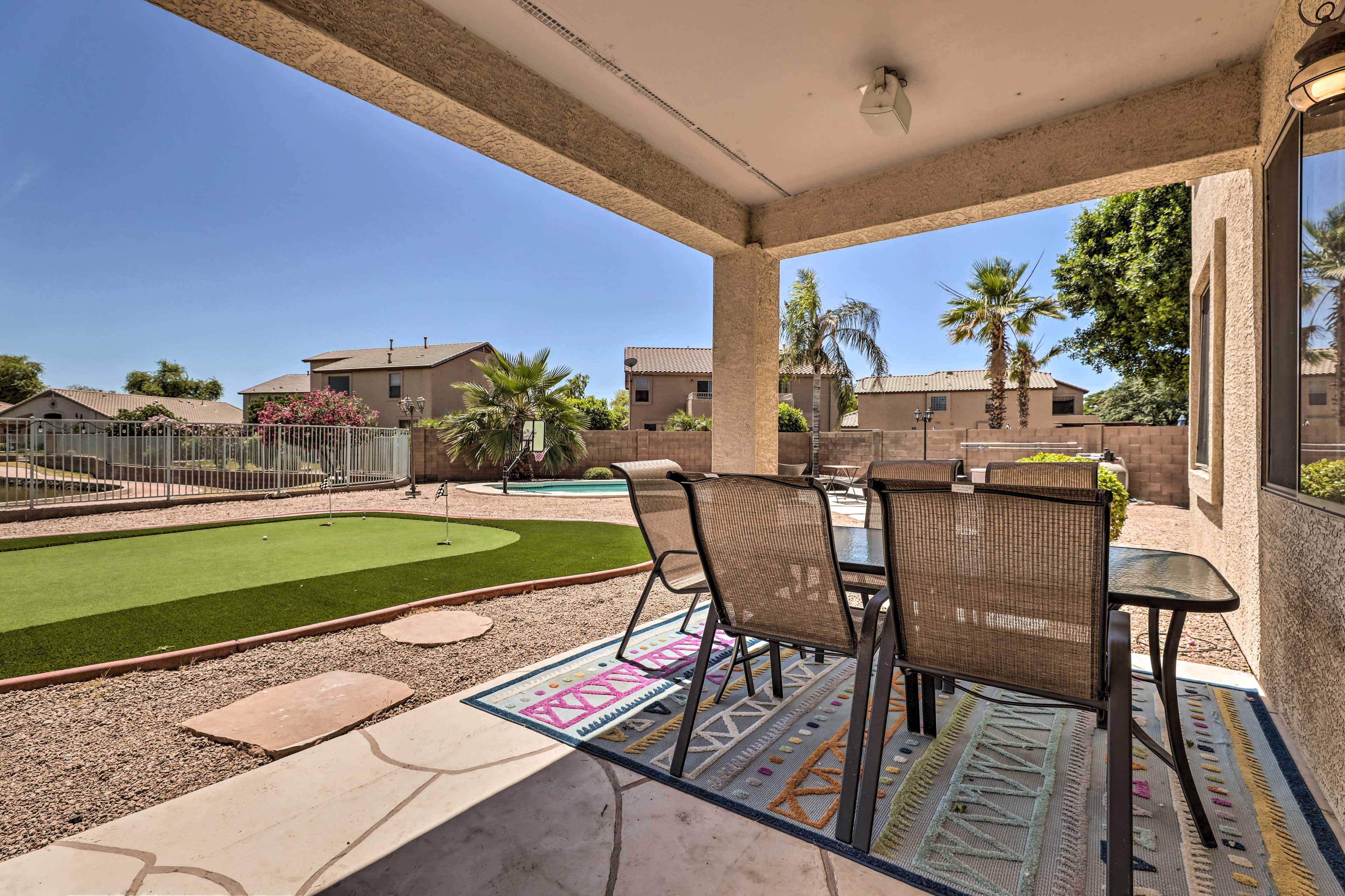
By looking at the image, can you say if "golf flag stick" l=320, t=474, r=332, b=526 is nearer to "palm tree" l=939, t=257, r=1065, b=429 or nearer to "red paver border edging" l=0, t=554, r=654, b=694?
"red paver border edging" l=0, t=554, r=654, b=694

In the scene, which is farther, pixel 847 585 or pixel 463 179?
pixel 463 179

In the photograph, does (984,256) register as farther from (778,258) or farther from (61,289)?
(61,289)

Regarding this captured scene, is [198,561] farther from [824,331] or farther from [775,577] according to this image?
[824,331]

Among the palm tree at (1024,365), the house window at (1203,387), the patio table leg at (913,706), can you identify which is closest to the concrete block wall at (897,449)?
the palm tree at (1024,365)

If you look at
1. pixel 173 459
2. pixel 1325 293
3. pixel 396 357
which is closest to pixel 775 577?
pixel 1325 293

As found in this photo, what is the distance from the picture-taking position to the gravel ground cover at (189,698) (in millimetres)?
1704

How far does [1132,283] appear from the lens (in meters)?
10.4

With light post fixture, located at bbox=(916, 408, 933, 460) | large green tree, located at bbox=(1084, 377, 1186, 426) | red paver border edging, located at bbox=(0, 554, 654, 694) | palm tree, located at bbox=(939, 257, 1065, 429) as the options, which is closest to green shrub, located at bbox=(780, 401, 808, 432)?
light post fixture, located at bbox=(916, 408, 933, 460)

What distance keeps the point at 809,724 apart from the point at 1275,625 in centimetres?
186

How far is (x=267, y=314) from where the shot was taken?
55.6m

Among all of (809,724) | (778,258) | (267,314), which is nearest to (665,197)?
(778,258)

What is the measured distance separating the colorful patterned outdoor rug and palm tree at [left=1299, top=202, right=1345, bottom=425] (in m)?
1.13

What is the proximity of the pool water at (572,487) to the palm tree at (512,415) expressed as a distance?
34.5 inches

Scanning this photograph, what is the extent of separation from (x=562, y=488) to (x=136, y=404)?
3837 centimetres
